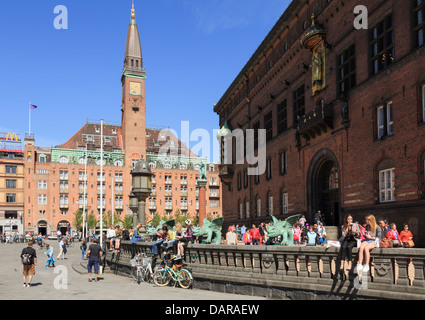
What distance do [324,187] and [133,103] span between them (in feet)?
277

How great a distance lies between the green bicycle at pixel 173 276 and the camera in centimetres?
1598

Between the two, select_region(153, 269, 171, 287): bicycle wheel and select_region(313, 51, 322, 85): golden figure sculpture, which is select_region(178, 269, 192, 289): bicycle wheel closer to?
select_region(153, 269, 171, 287): bicycle wheel

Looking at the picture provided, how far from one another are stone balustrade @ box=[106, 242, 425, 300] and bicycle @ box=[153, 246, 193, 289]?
0.31m

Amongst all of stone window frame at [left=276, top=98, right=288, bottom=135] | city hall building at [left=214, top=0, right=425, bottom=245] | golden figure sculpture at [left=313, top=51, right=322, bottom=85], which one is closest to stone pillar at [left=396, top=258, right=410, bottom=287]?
city hall building at [left=214, top=0, right=425, bottom=245]

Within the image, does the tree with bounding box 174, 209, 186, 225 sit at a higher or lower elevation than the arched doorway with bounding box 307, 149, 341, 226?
lower

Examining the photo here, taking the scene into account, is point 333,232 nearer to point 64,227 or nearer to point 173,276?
point 173,276

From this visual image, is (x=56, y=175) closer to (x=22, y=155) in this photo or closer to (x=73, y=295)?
(x=22, y=155)

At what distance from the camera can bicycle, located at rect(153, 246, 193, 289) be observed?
52.4ft

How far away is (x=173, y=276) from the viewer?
1636 cm

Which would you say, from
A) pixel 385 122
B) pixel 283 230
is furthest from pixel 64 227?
pixel 283 230

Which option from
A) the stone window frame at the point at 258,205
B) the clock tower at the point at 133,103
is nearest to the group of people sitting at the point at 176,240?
the stone window frame at the point at 258,205
